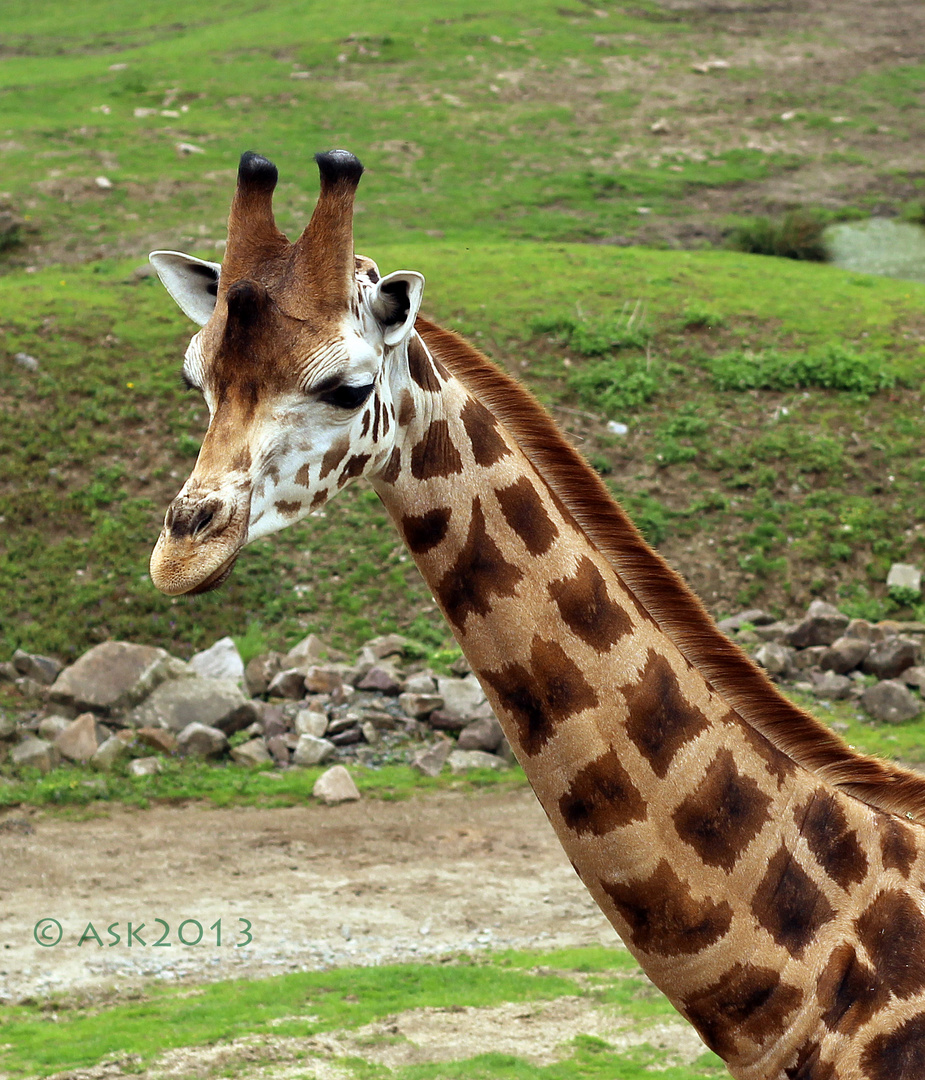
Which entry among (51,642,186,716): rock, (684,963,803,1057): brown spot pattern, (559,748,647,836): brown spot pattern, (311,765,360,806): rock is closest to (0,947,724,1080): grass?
(311,765,360,806): rock

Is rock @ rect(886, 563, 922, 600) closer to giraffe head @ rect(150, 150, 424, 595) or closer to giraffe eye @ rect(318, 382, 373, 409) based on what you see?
giraffe head @ rect(150, 150, 424, 595)

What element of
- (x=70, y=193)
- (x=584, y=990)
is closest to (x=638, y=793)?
(x=584, y=990)

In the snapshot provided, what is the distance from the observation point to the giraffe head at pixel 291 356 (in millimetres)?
3863

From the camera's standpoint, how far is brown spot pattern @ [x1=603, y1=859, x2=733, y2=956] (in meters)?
4.23

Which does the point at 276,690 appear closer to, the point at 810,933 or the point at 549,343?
the point at 549,343

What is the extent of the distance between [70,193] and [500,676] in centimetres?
2531

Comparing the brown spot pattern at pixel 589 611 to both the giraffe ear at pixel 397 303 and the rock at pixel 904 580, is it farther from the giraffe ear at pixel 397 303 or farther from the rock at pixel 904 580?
the rock at pixel 904 580

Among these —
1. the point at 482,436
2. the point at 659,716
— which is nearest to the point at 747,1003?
the point at 659,716

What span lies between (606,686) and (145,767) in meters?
9.34

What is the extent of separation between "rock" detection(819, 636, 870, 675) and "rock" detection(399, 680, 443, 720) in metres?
4.92

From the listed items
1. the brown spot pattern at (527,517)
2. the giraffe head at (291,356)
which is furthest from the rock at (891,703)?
the giraffe head at (291,356)

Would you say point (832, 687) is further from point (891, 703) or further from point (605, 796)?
point (605, 796)

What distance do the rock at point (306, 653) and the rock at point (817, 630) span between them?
19.5 ft

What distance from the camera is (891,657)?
14.6 metres
